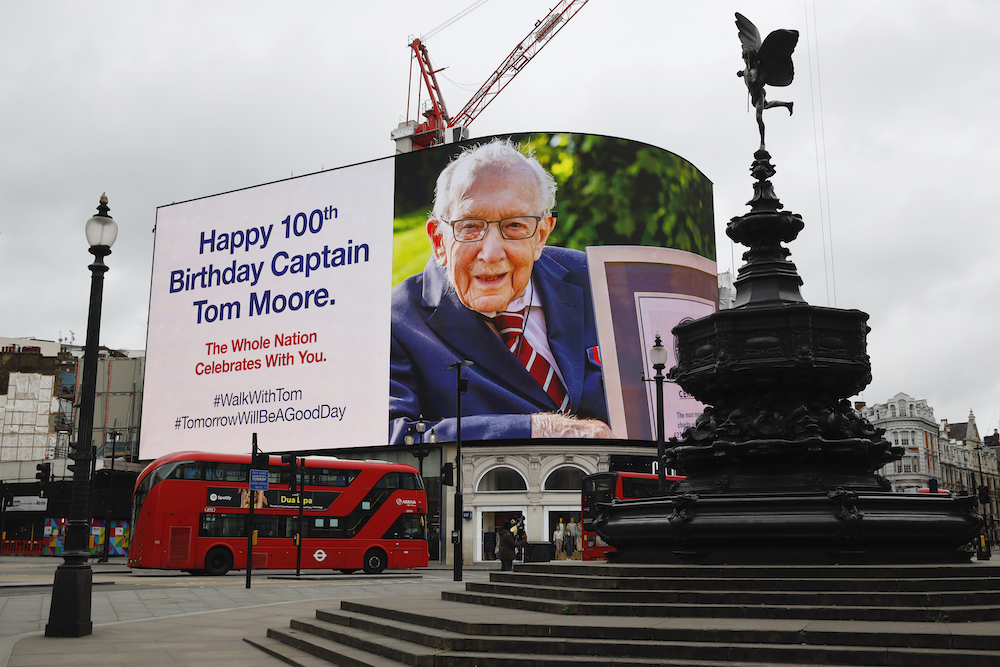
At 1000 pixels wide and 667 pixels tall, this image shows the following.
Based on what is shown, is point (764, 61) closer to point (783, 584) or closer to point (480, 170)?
point (783, 584)

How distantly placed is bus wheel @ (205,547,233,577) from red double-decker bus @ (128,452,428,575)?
32mm

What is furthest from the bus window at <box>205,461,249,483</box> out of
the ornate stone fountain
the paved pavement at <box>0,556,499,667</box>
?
the ornate stone fountain

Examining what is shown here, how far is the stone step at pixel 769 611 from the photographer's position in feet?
26.6

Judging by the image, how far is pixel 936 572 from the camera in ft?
29.4

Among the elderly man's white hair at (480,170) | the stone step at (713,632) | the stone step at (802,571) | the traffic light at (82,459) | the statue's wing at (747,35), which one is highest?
the elderly man's white hair at (480,170)

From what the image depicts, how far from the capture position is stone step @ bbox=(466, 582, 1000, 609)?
330 inches

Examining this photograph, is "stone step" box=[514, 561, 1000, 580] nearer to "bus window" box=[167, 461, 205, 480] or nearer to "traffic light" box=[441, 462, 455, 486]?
"traffic light" box=[441, 462, 455, 486]

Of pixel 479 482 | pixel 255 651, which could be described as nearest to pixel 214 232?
pixel 479 482

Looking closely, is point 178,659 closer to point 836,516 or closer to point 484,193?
point 836,516

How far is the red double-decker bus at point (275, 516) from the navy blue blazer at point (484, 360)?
1296cm

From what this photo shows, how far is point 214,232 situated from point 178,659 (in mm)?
50211

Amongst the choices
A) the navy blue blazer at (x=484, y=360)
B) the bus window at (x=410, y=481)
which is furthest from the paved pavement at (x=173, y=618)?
the navy blue blazer at (x=484, y=360)

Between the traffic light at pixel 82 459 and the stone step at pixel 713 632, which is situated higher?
the traffic light at pixel 82 459

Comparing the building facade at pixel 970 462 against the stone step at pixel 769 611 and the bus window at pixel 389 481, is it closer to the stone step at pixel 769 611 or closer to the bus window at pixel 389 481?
the bus window at pixel 389 481
